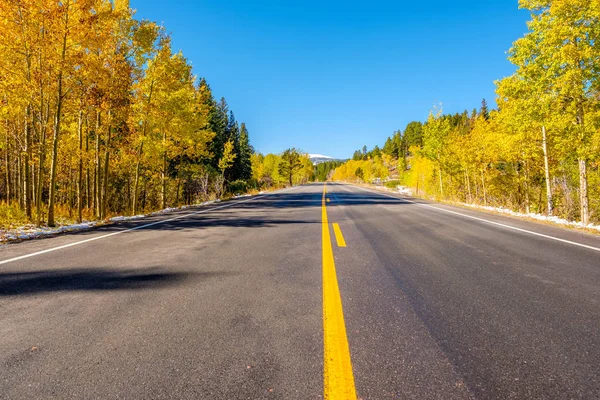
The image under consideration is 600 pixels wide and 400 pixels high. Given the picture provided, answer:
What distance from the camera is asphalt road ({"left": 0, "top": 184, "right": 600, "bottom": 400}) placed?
1.75 metres

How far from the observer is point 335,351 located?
2.05 meters

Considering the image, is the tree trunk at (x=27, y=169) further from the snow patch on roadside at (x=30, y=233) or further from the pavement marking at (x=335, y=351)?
the pavement marking at (x=335, y=351)

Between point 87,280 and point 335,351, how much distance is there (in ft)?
10.7

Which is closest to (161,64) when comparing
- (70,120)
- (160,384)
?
(70,120)

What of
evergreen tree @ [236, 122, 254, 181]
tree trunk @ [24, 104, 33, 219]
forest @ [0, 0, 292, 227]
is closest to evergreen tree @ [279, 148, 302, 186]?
evergreen tree @ [236, 122, 254, 181]

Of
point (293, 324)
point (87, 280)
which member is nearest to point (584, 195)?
point (293, 324)

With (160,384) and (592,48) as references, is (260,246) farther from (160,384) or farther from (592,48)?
(592,48)

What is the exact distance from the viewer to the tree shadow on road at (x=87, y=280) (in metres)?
3.35

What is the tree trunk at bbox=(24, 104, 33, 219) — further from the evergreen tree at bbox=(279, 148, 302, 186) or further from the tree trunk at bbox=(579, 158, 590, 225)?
the evergreen tree at bbox=(279, 148, 302, 186)

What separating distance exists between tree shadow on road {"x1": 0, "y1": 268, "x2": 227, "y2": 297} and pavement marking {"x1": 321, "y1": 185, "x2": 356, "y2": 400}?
1602 millimetres

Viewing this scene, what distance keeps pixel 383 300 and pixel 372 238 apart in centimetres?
343

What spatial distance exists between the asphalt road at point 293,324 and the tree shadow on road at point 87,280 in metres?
0.03

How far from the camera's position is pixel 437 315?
263 cm

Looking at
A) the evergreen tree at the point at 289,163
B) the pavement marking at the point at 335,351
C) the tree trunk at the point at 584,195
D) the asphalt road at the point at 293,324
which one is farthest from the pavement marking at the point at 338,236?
the evergreen tree at the point at 289,163
